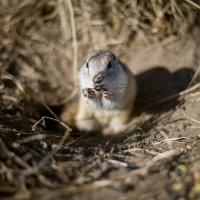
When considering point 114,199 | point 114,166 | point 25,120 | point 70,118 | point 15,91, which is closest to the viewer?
point 114,199

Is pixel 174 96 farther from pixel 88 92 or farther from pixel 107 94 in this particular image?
pixel 88 92

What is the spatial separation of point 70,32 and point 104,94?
5.01ft

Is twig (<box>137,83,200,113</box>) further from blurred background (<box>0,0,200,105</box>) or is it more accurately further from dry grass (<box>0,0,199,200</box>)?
blurred background (<box>0,0,200,105</box>)

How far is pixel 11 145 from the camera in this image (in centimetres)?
382

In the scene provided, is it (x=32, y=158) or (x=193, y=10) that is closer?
(x=32, y=158)

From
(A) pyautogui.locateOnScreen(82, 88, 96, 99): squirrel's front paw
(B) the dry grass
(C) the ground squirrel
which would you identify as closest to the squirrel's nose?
(C) the ground squirrel

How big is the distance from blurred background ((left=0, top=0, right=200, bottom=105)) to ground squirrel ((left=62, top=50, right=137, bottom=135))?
0.67m

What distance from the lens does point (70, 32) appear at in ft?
20.4

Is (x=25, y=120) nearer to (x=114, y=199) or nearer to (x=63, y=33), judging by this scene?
(x=63, y=33)

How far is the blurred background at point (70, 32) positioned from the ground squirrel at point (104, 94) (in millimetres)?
667

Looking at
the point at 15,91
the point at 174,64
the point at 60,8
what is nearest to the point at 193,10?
the point at 174,64

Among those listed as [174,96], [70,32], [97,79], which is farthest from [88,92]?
[70,32]

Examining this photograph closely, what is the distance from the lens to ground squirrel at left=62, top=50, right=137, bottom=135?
4.96 meters

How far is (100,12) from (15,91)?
181cm
